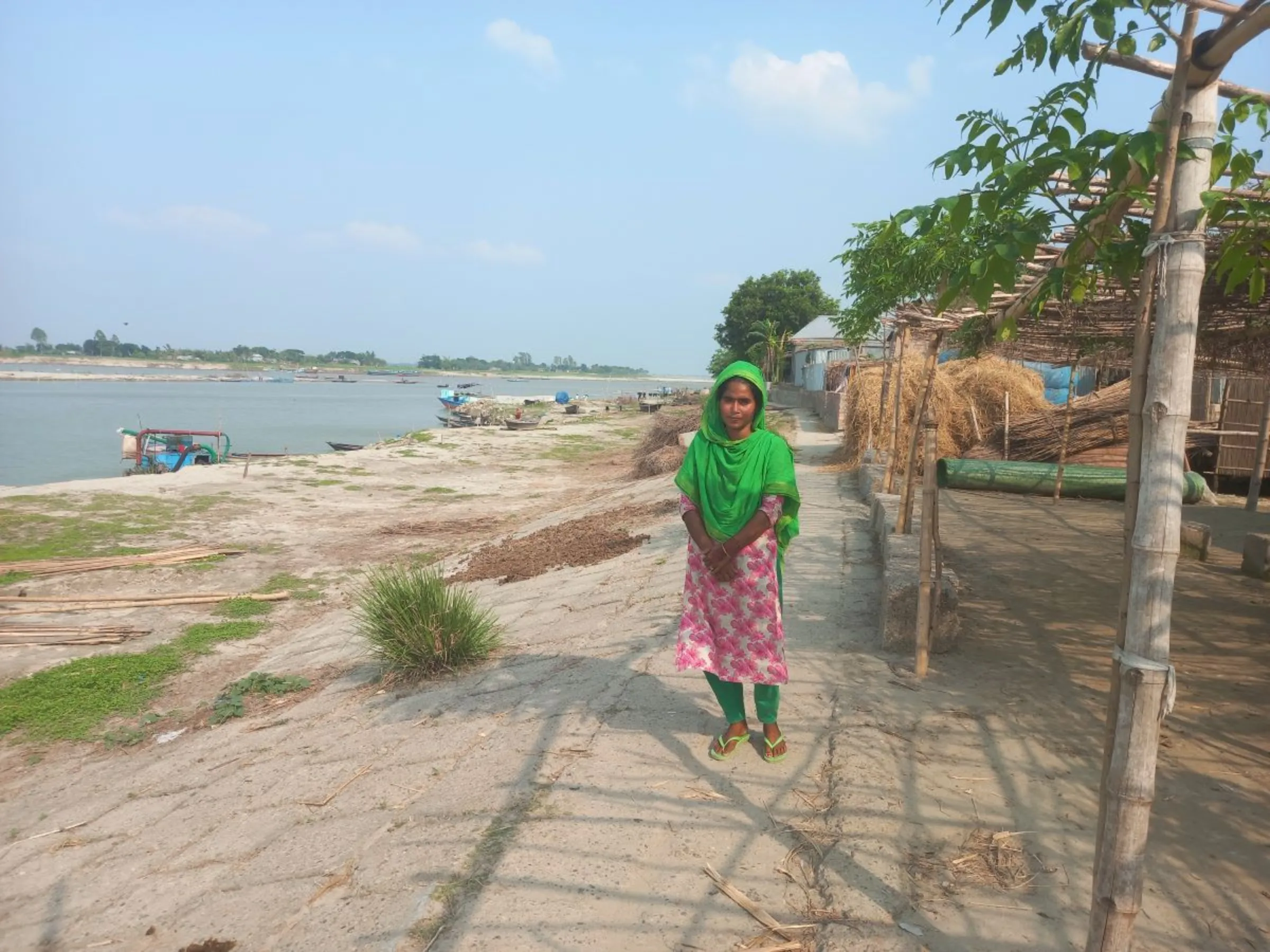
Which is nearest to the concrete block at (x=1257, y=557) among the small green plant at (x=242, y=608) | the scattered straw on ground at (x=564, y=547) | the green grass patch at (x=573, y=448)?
the scattered straw on ground at (x=564, y=547)

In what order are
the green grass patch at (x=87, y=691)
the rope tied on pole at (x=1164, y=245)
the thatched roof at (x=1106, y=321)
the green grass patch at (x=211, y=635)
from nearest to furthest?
the rope tied on pole at (x=1164, y=245) < the thatched roof at (x=1106, y=321) < the green grass patch at (x=87, y=691) < the green grass patch at (x=211, y=635)

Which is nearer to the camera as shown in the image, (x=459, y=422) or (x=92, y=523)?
(x=92, y=523)

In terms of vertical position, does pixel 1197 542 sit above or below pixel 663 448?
above

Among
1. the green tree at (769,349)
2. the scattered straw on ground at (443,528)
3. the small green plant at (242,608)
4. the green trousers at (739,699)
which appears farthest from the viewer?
the green tree at (769,349)

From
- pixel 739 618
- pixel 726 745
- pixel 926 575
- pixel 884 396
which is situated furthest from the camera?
pixel 884 396

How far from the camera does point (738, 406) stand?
3.19m

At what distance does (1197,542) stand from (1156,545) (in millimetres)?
6401

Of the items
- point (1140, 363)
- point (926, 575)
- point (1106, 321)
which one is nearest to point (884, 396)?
point (1106, 321)

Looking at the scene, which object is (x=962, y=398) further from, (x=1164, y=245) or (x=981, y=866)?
(x=1164, y=245)

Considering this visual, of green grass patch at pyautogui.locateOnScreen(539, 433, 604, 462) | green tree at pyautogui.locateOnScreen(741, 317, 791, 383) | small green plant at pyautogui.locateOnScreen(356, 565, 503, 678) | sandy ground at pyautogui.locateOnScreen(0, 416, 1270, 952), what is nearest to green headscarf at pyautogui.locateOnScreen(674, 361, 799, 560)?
sandy ground at pyautogui.locateOnScreen(0, 416, 1270, 952)

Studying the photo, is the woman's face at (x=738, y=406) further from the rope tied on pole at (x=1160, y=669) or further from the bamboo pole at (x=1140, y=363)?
the rope tied on pole at (x=1160, y=669)

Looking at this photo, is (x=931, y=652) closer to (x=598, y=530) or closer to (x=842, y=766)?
(x=842, y=766)

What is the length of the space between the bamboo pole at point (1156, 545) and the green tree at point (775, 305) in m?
46.8

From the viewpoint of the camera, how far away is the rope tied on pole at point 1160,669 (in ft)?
6.15
